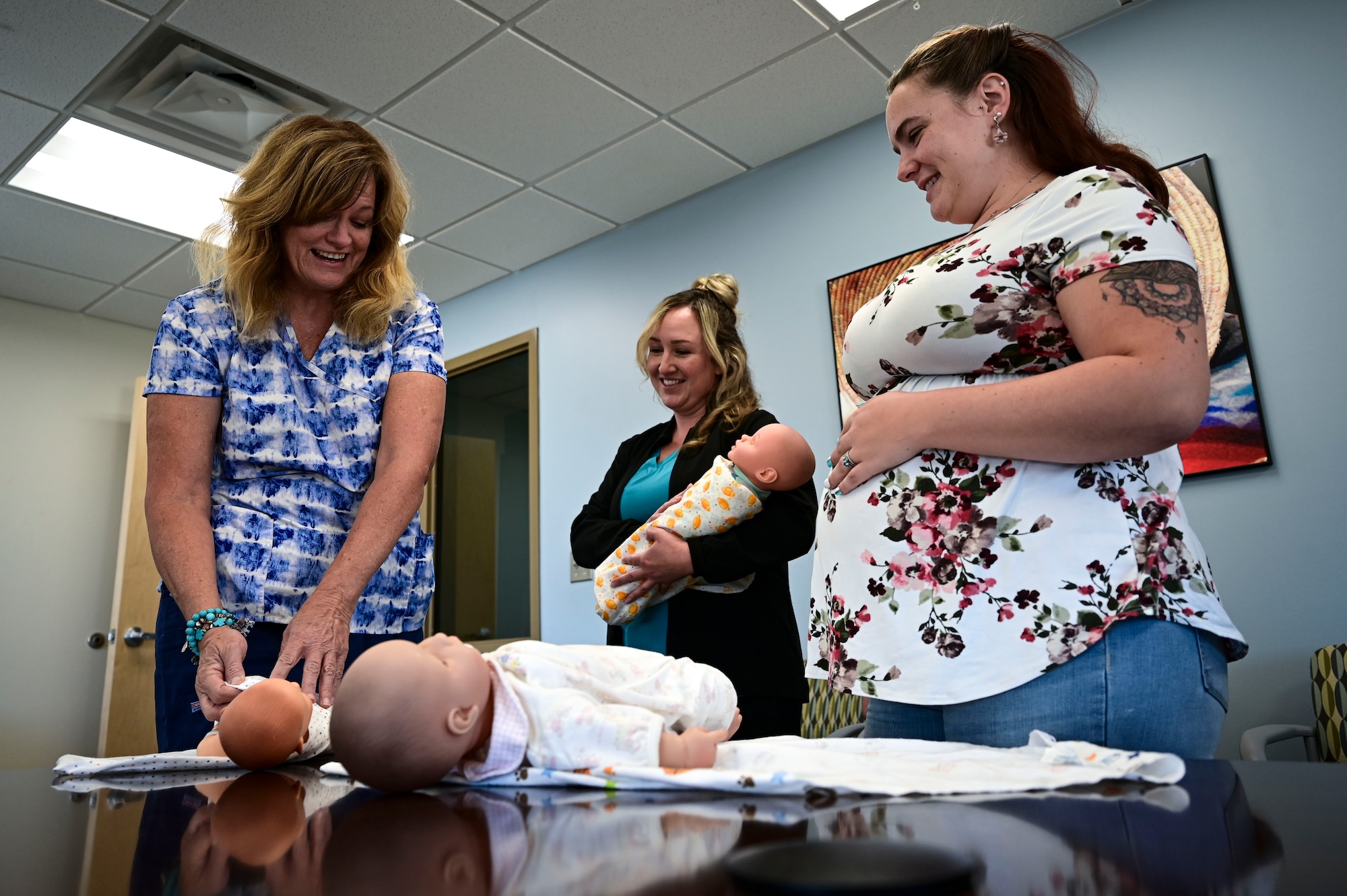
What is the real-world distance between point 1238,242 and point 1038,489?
218 centimetres

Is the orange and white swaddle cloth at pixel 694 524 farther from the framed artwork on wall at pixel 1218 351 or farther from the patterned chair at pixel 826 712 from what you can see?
the patterned chair at pixel 826 712

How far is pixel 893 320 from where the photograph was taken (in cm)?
110

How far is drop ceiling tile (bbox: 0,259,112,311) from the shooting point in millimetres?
4496

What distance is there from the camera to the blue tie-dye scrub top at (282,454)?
128 cm

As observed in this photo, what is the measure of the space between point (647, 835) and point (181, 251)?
4759 millimetres

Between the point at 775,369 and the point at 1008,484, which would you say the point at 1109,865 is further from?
the point at 775,369

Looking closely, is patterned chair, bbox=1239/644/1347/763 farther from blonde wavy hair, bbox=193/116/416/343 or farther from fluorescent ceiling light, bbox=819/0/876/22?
fluorescent ceiling light, bbox=819/0/876/22

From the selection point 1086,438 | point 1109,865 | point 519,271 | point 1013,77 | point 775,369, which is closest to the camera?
point 1109,865

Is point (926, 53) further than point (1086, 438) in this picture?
Yes

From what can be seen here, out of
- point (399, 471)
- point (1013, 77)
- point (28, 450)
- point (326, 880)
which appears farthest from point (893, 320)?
point (28, 450)

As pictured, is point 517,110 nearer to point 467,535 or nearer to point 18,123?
point 18,123

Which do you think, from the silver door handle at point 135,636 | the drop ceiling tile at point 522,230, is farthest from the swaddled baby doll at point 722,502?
the silver door handle at point 135,636

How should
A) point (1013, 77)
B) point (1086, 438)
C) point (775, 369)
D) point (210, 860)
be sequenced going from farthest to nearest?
point (775, 369) → point (1013, 77) → point (1086, 438) → point (210, 860)

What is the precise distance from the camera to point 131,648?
4.45 m
